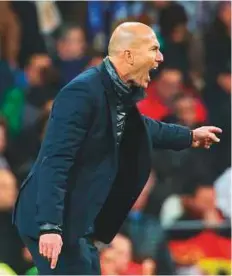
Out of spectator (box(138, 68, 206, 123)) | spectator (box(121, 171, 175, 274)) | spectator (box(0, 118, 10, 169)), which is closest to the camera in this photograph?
spectator (box(121, 171, 175, 274))

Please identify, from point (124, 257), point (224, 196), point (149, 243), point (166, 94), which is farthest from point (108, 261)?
point (166, 94)

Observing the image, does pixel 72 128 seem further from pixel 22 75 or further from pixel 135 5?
pixel 135 5

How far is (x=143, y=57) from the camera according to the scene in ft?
13.2

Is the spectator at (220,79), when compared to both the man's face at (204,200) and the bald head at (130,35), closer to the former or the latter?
the man's face at (204,200)

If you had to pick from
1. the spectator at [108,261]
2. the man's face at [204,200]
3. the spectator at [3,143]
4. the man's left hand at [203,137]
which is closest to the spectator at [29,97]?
the spectator at [3,143]

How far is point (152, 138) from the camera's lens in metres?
4.33

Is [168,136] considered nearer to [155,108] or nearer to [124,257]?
[124,257]

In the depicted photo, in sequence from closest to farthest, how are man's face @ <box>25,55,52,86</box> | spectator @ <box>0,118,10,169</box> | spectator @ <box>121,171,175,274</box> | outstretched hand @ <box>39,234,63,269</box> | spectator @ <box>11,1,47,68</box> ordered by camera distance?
outstretched hand @ <box>39,234,63,269</box> < spectator @ <box>121,171,175,274</box> < spectator @ <box>0,118,10,169</box> < man's face @ <box>25,55,52,86</box> < spectator @ <box>11,1,47,68</box>

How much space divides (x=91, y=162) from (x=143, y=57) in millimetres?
420

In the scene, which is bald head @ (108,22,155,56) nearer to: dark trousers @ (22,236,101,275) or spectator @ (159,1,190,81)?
dark trousers @ (22,236,101,275)

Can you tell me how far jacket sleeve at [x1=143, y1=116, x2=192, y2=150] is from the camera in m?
4.34

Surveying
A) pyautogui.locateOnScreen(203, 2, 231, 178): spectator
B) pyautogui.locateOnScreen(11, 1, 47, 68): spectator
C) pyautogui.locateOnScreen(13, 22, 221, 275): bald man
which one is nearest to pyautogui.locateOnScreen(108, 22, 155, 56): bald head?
pyautogui.locateOnScreen(13, 22, 221, 275): bald man

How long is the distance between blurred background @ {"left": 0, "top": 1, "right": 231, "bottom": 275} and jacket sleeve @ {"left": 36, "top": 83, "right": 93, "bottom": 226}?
69.1 inches

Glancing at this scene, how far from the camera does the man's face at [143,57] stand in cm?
401
